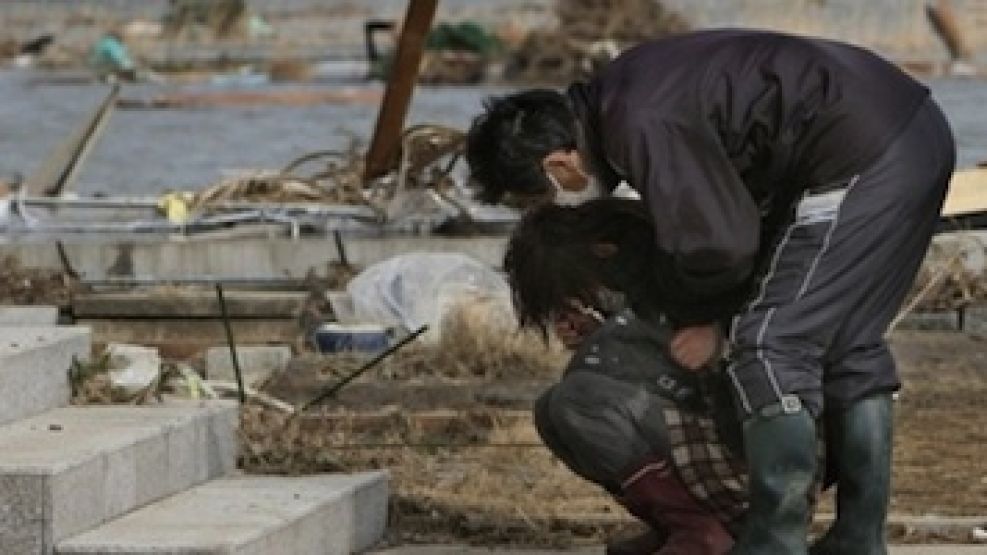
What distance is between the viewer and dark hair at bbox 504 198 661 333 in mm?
6102

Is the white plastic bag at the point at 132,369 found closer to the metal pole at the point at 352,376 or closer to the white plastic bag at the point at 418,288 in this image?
the metal pole at the point at 352,376

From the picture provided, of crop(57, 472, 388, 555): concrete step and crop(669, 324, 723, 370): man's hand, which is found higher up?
crop(669, 324, 723, 370): man's hand

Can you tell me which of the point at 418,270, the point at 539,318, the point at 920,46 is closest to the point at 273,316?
the point at 418,270

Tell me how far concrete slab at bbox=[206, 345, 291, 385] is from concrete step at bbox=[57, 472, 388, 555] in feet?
8.55

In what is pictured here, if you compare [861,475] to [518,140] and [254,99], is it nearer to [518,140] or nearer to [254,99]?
[518,140]

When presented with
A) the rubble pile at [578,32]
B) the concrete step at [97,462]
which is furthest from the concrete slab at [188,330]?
the rubble pile at [578,32]

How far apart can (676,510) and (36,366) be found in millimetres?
1661

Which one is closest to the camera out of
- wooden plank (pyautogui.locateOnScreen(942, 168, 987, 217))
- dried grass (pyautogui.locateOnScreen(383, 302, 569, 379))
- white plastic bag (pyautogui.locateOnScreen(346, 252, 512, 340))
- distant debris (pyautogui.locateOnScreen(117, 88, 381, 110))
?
dried grass (pyautogui.locateOnScreen(383, 302, 569, 379))

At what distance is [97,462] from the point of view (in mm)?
6227

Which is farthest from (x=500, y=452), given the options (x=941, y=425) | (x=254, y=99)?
(x=254, y=99)

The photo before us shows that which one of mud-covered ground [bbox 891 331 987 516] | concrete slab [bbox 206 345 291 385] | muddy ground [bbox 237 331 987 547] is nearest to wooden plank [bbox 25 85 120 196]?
concrete slab [bbox 206 345 291 385]

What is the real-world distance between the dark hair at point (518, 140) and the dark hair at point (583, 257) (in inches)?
4.7

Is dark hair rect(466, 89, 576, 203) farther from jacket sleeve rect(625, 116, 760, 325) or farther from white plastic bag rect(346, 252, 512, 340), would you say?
white plastic bag rect(346, 252, 512, 340)

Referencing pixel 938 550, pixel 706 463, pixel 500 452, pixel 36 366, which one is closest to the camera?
pixel 706 463
